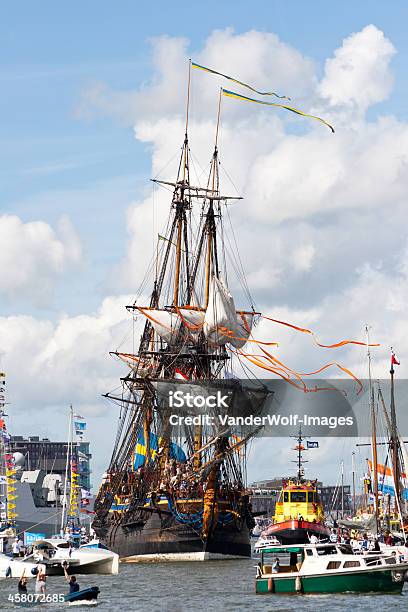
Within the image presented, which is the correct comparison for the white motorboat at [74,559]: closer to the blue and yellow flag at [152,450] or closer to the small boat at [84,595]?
the small boat at [84,595]

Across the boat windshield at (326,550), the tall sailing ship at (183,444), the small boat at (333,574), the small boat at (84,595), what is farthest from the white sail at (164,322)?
the small boat at (84,595)

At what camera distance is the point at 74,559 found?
9381 cm

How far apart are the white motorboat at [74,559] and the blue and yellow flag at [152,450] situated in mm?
32683

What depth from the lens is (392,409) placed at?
12425 centimetres

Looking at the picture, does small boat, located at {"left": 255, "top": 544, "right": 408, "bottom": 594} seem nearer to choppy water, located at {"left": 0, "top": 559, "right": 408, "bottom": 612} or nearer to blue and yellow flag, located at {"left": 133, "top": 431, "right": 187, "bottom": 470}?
choppy water, located at {"left": 0, "top": 559, "right": 408, "bottom": 612}

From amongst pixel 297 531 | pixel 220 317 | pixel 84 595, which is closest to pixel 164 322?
pixel 220 317

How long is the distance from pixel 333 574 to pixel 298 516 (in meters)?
67.9

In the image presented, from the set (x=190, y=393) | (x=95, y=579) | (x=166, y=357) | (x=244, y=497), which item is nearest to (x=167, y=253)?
(x=166, y=357)

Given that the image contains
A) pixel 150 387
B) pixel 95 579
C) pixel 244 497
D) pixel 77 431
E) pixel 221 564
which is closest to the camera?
pixel 95 579

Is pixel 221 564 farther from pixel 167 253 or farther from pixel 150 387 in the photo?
pixel 167 253

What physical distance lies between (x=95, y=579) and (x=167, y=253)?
64.9 meters

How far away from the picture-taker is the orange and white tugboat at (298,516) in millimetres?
132125

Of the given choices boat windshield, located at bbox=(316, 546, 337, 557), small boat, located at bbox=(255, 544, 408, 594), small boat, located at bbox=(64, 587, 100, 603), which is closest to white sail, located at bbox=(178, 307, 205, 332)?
small boat, located at bbox=(255, 544, 408, 594)

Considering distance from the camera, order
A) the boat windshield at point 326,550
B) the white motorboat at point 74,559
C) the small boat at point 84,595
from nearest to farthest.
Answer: the small boat at point 84,595 → the boat windshield at point 326,550 → the white motorboat at point 74,559
